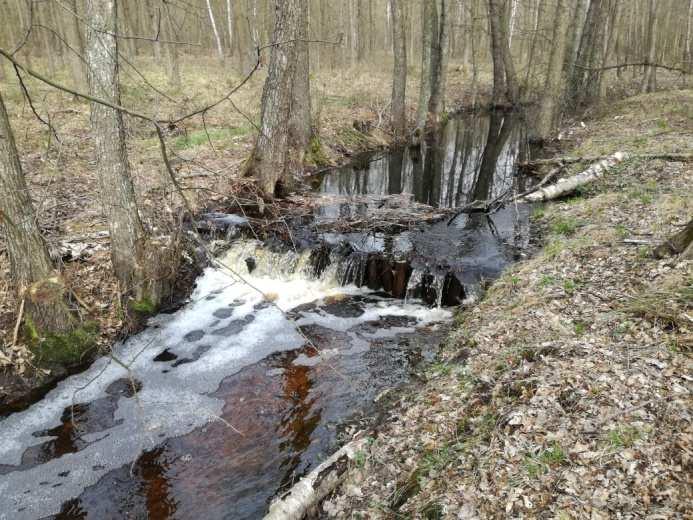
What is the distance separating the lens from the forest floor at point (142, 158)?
6.49 m

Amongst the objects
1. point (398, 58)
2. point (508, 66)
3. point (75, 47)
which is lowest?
point (398, 58)

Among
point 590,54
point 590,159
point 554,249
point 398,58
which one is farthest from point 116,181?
point 590,54

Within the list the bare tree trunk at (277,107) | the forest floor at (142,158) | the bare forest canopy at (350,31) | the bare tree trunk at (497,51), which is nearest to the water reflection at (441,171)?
the forest floor at (142,158)

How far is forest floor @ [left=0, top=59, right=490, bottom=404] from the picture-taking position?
256 inches

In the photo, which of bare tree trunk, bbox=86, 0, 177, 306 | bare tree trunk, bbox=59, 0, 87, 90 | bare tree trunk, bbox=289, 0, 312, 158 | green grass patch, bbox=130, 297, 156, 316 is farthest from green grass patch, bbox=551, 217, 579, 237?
bare tree trunk, bbox=59, 0, 87, 90

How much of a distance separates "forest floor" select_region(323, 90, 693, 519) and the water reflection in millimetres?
Answer: 6056

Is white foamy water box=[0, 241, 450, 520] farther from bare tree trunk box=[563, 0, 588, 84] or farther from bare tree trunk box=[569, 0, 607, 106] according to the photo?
bare tree trunk box=[569, 0, 607, 106]

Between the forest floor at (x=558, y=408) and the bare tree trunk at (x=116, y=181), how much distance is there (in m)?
4.66

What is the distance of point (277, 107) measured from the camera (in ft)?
37.6

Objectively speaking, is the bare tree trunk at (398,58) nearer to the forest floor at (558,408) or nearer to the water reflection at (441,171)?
the water reflection at (441,171)

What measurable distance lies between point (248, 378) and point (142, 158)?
325 inches

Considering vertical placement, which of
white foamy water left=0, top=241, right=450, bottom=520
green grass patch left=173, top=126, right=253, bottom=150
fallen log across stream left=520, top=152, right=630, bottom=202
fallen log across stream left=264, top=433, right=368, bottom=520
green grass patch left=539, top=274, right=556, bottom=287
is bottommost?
white foamy water left=0, top=241, right=450, bottom=520

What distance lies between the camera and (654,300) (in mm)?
4871

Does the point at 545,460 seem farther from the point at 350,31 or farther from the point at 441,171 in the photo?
the point at 350,31
